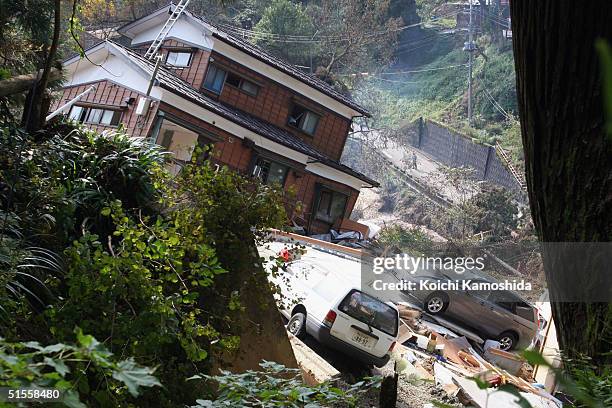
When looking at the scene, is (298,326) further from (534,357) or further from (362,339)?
(534,357)

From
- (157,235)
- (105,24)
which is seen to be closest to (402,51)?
(105,24)

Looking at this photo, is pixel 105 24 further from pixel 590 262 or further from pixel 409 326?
pixel 590 262

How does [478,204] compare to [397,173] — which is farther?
[397,173]

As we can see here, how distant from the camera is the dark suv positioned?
1512 centimetres

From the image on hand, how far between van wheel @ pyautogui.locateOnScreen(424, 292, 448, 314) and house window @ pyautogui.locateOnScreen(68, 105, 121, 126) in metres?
10.1

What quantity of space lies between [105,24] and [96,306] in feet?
99.3

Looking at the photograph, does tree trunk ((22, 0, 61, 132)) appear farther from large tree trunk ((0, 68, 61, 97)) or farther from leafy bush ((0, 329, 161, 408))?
leafy bush ((0, 329, 161, 408))

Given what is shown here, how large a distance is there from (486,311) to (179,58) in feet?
39.1

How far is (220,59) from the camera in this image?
805 inches

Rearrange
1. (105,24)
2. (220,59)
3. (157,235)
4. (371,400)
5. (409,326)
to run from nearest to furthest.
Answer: (157,235)
(371,400)
(409,326)
(220,59)
(105,24)

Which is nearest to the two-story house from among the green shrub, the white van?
the green shrub

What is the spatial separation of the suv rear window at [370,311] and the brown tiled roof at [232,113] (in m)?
9.44

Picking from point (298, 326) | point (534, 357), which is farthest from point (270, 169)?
point (534, 357)

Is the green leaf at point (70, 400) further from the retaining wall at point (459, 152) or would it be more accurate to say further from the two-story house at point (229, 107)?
the retaining wall at point (459, 152)
